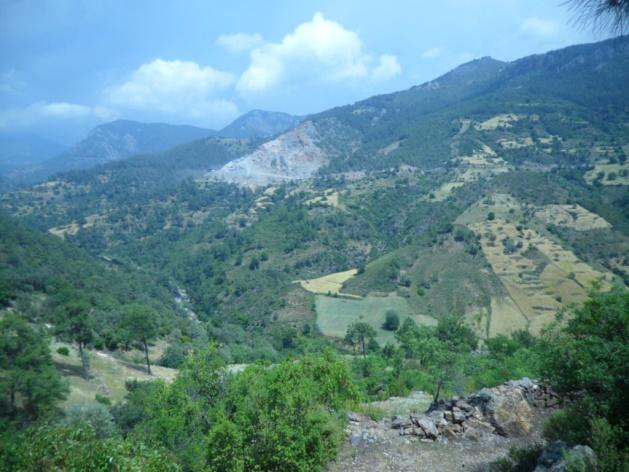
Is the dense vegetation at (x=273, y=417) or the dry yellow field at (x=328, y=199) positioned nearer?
the dense vegetation at (x=273, y=417)

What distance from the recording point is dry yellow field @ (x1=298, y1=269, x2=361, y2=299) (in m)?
85.2

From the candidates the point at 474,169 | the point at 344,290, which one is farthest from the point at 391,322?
the point at 474,169

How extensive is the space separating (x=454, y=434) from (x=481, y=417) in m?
1.58

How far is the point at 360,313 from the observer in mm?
74875

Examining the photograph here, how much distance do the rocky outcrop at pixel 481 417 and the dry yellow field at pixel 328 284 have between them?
6244cm

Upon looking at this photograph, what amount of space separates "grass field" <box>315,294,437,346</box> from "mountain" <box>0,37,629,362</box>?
1.17 feet

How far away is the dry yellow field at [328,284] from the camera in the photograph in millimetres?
85250

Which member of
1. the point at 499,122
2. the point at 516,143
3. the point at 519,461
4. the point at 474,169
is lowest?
the point at 519,461

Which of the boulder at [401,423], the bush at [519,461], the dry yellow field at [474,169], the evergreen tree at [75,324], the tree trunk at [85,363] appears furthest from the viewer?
the dry yellow field at [474,169]

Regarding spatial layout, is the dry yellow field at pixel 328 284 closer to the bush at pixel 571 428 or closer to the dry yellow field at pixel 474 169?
the dry yellow field at pixel 474 169

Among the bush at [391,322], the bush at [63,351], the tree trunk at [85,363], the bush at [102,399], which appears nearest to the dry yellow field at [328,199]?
the bush at [391,322]

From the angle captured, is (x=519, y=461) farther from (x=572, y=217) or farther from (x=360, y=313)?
(x=572, y=217)

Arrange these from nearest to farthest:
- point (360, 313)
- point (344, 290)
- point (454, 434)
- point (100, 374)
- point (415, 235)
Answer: point (454, 434) < point (100, 374) < point (360, 313) < point (344, 290) < point (415, 235)

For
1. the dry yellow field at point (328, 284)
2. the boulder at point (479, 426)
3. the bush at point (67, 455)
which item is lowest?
the dry yellow field at point (328, 284)
